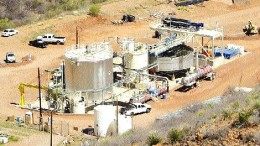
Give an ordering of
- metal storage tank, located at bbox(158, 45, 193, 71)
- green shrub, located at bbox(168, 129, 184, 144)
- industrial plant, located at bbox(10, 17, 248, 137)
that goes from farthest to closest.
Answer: metal storage tank, located at bbox(158, 45, 193, 71) < industrial plant, located at bbox(10, 17, 248, 137) < green shrub, located at bbox(168, 129, 184, 144)

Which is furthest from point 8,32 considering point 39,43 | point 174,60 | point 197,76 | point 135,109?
point 135,109

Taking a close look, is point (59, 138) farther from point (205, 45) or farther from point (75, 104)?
point (205, 45)

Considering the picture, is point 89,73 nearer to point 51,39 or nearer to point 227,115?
point 51,39

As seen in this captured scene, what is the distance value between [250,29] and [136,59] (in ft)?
62.2

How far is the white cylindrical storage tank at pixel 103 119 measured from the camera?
38.8 metres

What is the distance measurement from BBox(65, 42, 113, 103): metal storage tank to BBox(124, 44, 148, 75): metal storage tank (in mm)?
3354

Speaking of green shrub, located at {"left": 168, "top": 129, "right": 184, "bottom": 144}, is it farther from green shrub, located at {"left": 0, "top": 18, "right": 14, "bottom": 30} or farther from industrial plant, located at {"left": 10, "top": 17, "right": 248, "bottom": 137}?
green shrub, located at {"left": 0, "top": 18, "right": 14, "bottom": 30}

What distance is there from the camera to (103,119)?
38812 mm

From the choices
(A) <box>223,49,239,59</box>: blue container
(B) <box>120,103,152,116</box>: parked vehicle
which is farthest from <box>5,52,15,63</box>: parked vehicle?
(A) <box>223,49,239,59</box>: blue container

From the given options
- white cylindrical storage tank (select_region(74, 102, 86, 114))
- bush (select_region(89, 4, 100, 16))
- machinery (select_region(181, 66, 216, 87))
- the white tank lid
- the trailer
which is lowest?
white cylindrical storage tank (select_region(74, 102, 86, 114))

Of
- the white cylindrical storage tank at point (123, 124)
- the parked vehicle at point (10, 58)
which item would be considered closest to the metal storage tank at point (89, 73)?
the white cylindrical storage tank at point (123, 124)

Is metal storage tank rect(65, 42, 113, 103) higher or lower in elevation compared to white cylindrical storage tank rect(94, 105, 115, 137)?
higher

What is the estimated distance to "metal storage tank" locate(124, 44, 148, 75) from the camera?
49250 millimetres

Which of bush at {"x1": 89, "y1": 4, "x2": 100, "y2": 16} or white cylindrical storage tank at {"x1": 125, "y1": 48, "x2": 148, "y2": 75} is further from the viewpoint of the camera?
bush at {"x1": 89, "y1": 4, "x2": 100, "y2": 16}
